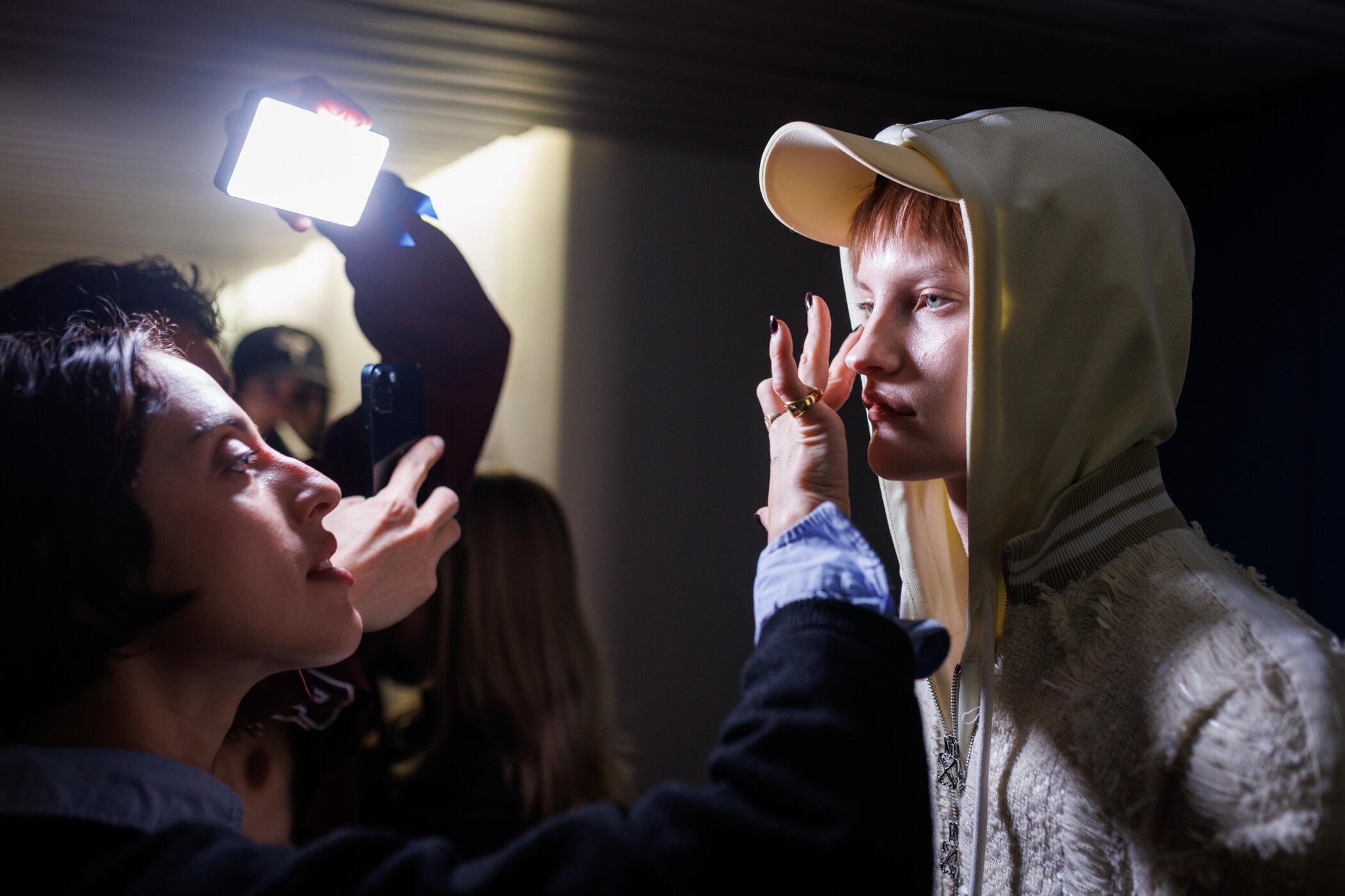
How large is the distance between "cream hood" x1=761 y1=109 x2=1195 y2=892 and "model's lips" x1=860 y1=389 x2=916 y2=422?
0.10 meters

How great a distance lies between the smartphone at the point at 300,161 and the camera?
3.87ft

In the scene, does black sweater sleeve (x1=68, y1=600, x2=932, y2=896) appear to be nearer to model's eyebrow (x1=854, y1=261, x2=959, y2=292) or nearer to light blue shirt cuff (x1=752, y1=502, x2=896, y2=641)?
light blue shirt cuff (x1=752, y1=502, x2=896, y2=641)

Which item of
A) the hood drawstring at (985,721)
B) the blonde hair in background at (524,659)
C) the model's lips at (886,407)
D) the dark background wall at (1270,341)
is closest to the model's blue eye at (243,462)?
the model's lips at (886,407)

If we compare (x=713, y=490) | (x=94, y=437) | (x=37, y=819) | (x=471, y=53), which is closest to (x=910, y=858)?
(x=37, y=819)

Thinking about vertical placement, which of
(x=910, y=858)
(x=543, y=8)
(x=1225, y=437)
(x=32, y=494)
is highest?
(x=543, y=8)

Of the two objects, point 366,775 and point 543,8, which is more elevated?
point 543,8

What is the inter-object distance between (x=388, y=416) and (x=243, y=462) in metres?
0.42

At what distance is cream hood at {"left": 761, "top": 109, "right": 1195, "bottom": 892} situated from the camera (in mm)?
1031

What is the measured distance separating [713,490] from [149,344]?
8.08 feet

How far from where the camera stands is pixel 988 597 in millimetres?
1091

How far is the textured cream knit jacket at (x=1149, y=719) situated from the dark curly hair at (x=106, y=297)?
40.6 inches

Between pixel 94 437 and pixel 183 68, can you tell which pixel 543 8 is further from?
pixel 94 437

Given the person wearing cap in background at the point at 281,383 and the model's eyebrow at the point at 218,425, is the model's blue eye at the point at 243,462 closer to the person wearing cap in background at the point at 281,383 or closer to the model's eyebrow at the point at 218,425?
the model's eyebrow at the point at 218,425

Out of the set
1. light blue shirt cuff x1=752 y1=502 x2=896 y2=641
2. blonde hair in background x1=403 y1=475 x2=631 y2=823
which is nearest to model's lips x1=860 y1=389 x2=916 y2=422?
light blue shirt cuff x1=752 y1=502 x2=896 y2=641
